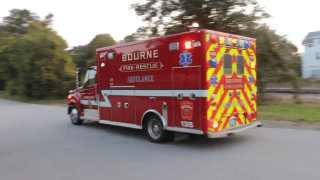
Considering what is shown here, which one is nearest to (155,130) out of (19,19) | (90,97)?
(90,97)

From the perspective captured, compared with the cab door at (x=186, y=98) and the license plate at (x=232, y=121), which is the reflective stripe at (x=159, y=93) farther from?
Answer: the license plate at (x=232, y=121)

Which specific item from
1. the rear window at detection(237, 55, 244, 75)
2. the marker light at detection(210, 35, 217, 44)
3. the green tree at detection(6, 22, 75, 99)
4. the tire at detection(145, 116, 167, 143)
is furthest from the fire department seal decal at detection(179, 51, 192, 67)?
the green tree at detection(6, 22, 75, 99)

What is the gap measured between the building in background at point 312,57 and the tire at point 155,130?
3945 centimetres

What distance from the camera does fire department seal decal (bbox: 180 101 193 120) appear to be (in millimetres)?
6734

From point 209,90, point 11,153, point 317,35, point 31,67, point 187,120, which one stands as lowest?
point 11,153

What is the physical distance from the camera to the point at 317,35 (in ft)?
141

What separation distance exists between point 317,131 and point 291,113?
3444 mm

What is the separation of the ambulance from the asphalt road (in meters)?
0.49

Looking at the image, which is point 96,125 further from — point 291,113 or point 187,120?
point 291,113

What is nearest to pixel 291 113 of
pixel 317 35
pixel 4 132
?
pixel 4 132

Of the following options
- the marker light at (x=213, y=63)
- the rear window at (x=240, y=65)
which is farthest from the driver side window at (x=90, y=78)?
the rear window at (x=240, y=65)

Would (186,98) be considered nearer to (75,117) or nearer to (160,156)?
(160,156)

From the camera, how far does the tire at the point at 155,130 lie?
7.45 metres

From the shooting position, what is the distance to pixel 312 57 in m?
42.5
